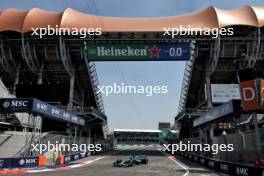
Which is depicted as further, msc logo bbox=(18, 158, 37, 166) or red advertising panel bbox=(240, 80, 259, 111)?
msc logo bbox=(18, 158, 37, 166)

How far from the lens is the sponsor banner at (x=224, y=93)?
2241 inches

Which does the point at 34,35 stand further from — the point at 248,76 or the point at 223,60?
the point at 248,76

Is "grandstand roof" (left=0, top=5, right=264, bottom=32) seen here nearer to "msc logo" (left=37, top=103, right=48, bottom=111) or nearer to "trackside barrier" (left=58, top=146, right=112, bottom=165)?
"trackside barrier" (left=58, top=146, right=112, bottom=165)

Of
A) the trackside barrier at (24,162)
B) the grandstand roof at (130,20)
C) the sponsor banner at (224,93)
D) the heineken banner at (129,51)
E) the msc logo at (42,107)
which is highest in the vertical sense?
the grandstand roof at (130,20)

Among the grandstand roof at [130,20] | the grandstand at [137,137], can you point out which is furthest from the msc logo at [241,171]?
the grandstand at [137,137]

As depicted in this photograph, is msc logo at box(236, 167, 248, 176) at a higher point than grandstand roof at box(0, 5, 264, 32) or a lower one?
lower

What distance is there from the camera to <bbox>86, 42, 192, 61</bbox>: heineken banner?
52.6 metres

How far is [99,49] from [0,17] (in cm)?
1728

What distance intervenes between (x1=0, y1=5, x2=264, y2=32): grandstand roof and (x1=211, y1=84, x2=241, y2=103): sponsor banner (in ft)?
37.1

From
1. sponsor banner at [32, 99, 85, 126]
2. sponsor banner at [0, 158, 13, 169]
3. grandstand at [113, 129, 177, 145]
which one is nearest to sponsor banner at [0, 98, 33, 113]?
sponsor banner at [32, 99, 85, 126]

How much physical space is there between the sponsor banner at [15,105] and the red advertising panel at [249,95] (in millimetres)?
16184

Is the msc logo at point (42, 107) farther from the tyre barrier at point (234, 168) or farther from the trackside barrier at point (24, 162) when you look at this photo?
the tyre barrier at point (234, 168)

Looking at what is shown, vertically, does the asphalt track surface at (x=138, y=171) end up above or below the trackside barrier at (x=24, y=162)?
below

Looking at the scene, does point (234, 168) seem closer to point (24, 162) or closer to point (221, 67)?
point (24, 162)
